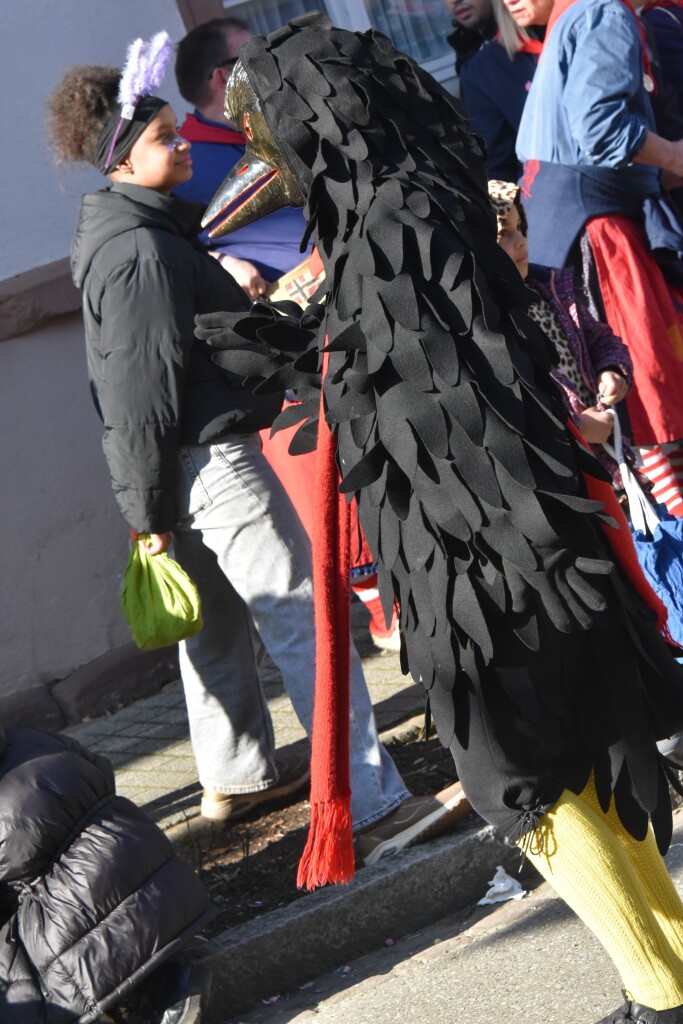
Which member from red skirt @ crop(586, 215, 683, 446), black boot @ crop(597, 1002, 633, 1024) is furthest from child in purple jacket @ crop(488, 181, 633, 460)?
black boot @ crop(597, 1002, 633, 1024)

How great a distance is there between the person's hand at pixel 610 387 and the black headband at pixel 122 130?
1.48 m

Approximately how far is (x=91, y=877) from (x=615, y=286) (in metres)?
2.39

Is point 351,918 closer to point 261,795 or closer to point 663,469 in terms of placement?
point 261,795

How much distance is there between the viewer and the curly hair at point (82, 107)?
3.80m

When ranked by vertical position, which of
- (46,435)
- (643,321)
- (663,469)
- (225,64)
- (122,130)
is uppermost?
(225,64)

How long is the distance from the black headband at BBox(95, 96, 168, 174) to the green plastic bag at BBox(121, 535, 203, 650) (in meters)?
1.11

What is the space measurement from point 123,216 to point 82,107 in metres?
0.42

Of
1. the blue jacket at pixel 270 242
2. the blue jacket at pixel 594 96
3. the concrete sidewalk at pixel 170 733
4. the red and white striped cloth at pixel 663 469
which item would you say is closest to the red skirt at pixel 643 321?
the red and white striped cloth at pixel 663 469

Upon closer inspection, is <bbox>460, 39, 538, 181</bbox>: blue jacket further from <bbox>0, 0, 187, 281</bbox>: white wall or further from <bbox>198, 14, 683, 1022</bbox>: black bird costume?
<bbox>198, 14, 683, 1022</bbox>: black bird costume

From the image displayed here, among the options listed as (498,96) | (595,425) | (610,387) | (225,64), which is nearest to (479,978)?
(595,425)

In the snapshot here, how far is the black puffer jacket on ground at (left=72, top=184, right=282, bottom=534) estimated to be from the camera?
11.5 feet

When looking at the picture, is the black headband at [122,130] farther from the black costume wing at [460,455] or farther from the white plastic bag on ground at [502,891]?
the white plastic bag on ground at [502,891]

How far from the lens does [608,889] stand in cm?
218

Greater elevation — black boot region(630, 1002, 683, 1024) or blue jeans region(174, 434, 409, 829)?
blue jeans region(174, 434, 409, 829)
